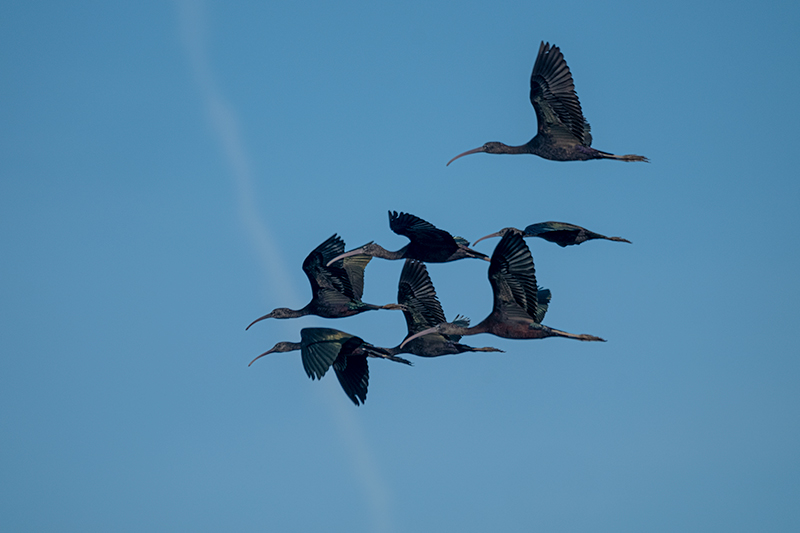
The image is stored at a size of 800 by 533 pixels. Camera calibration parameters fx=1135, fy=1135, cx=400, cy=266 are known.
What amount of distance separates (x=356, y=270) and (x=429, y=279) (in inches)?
98.5

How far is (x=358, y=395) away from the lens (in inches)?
1289

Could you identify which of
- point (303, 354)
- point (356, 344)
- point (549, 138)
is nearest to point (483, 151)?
point (549, 138)

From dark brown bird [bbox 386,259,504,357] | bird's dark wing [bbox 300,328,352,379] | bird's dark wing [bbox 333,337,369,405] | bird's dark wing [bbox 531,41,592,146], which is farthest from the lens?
dark brown bird [bbox 386,259,504,357]

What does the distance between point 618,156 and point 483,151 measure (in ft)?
16.9

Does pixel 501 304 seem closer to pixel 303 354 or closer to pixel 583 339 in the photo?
pixel 583 339

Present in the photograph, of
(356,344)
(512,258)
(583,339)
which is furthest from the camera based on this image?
(356,344)

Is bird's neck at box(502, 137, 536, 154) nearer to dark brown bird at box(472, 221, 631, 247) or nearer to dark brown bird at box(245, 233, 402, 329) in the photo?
dark brown bird at box(472, 221, 631, 247)

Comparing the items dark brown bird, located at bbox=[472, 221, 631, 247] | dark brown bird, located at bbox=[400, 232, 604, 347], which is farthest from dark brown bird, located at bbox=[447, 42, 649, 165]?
dark brown bird, located at bbox=[400, 232, 604, 347]

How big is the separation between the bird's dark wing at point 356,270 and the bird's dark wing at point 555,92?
303 inches

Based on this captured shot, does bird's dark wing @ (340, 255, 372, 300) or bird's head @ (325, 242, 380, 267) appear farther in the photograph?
bird's dark wing @ (340, 255, 372, 300)

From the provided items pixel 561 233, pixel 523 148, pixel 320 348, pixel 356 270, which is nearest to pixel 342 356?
pixel 320 348

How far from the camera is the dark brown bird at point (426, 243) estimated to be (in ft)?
108

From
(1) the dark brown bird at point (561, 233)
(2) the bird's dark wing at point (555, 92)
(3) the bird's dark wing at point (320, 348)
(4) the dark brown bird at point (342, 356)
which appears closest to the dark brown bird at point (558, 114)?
(2) the bird's dark wing at point (555, 92)

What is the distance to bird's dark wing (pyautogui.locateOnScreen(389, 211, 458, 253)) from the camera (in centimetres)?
3266
